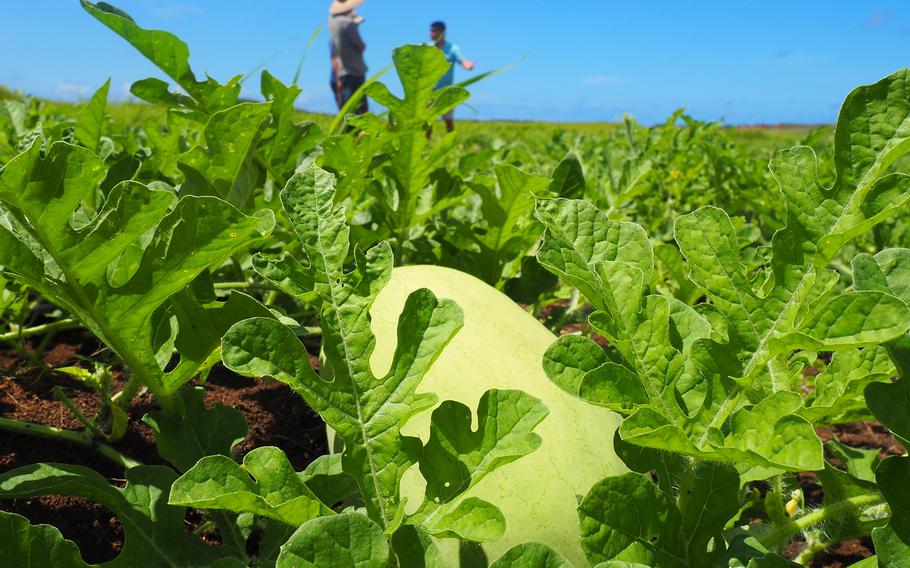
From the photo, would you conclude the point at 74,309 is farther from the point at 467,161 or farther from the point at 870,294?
the point at 467,161

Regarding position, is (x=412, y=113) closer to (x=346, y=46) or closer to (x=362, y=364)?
(x=362, y=364)

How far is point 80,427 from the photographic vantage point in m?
1.70

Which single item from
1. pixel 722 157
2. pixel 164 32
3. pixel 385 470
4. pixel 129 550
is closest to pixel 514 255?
pixel 164 32

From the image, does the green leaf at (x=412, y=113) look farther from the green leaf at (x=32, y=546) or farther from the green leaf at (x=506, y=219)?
the green leaf at (x=32, y=546)

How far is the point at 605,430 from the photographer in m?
1.42

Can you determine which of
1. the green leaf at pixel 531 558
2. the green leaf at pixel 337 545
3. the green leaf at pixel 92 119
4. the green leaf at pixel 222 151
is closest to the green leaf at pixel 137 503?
the green leaf at pixel 337 545

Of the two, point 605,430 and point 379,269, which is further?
point 605,430

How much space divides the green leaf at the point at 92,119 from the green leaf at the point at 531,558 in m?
1.55

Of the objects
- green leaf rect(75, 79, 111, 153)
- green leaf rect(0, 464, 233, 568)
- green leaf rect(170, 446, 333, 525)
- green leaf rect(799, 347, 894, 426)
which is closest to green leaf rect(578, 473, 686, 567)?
green leaf rect(799, 347, 894, 426)

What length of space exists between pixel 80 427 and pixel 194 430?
0.52 metres

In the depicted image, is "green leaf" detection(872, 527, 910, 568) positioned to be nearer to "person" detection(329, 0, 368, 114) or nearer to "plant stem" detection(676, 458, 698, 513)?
"plant stem" detection(676, 458, 698, 513)

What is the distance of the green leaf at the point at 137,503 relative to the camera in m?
1.13

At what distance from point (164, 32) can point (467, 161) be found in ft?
3.33

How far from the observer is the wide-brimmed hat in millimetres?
9742
